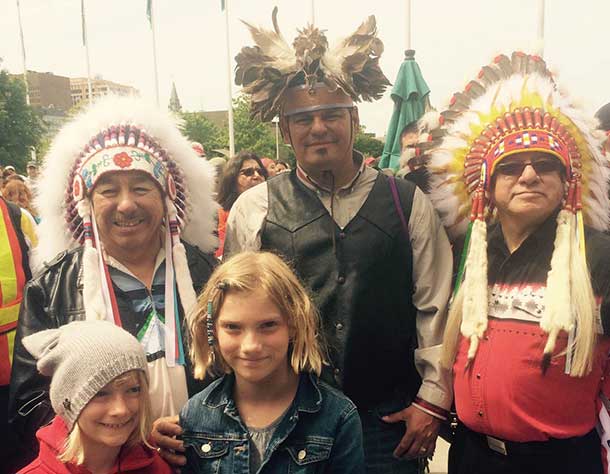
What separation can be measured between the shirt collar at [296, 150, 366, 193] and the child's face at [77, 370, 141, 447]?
1.17 meters

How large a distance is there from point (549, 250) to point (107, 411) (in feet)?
5.53

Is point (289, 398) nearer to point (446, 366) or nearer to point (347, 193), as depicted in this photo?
point (446, 366)

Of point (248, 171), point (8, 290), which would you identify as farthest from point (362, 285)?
point (248, 171)

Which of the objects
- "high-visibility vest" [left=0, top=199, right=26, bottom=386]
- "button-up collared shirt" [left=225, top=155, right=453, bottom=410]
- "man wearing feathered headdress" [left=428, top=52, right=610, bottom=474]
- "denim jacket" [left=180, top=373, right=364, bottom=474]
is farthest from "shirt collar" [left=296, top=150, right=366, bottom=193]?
"high-visibility vest" [left=0, top=199, right=26, bottom=386]

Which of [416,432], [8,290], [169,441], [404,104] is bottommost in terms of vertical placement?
[416,432]

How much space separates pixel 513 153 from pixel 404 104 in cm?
349

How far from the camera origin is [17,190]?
20.9 ft

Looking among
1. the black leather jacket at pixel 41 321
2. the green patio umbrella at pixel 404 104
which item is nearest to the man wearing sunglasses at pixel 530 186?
the black leather jacket at pixel 41 321

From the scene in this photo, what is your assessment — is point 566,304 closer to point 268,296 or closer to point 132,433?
point 268,296

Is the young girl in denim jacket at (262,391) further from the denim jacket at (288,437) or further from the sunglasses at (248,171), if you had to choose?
the sunglasses at (248,171)

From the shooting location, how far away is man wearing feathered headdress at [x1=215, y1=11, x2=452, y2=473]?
8.00 ft

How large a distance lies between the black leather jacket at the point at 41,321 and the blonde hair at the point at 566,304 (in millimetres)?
1154

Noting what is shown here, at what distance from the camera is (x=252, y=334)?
1938mm

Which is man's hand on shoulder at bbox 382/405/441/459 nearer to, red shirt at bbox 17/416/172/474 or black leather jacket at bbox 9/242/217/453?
black leather jacket at bbox 9/242/217/453
